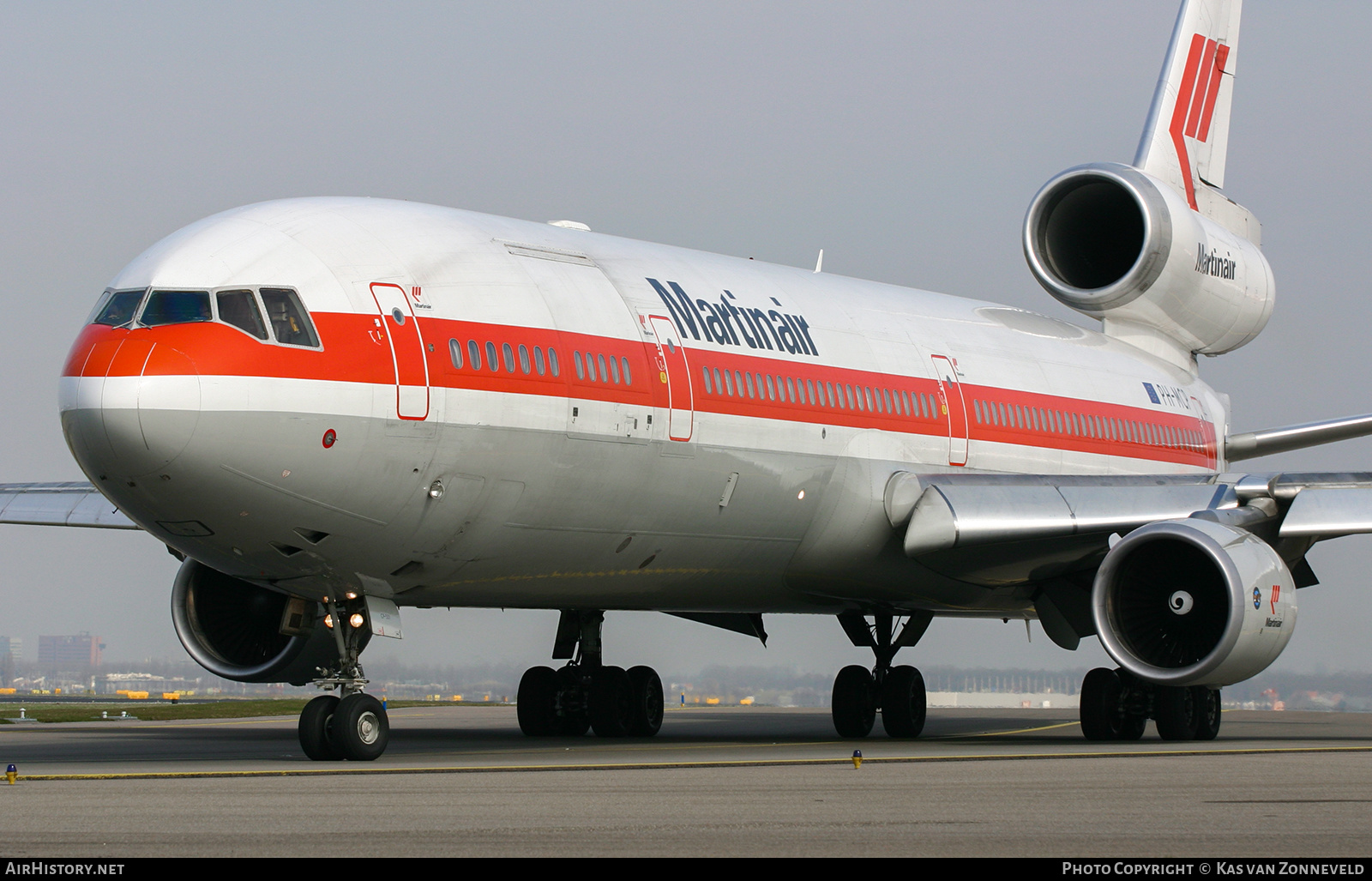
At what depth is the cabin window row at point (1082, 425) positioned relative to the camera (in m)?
19.9

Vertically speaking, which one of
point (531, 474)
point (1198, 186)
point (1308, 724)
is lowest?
point (1308, 724)

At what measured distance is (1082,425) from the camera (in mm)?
21516

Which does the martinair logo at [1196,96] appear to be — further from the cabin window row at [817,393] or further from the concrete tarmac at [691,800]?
the concrete tarmac at [691,800]

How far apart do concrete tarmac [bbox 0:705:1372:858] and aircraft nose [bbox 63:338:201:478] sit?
2.24 metres

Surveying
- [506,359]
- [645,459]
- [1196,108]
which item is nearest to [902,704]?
[645,459]

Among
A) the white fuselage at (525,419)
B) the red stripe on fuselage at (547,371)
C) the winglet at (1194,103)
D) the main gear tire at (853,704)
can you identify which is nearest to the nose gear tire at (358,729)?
the white fuselage at (525,419)

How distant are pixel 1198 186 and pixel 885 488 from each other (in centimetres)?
1180

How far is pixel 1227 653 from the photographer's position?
50.5 ft

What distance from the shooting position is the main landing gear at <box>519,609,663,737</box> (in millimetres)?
19688

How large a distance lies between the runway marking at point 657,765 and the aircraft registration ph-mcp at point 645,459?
85 centimetres

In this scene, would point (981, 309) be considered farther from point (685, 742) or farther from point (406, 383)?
point (406, 383)

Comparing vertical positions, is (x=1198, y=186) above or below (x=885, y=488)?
above
